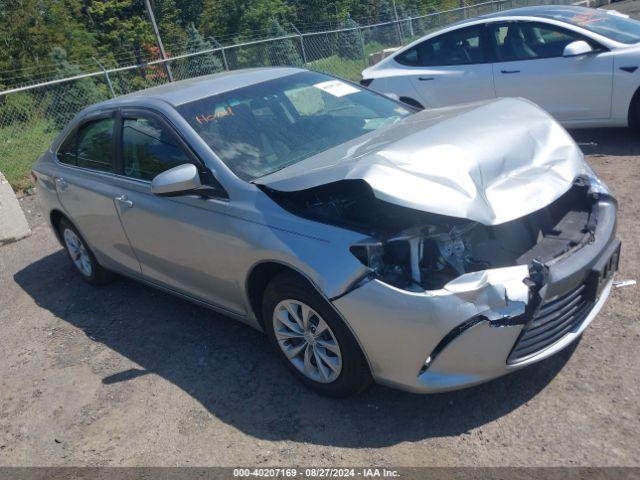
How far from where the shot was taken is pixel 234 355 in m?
4.17

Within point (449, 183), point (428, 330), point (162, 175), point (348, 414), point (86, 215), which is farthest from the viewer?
point (86, 215)

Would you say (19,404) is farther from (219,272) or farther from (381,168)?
(381,168)

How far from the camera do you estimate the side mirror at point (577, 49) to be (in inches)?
255

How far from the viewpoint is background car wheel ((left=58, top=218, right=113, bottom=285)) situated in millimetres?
5523

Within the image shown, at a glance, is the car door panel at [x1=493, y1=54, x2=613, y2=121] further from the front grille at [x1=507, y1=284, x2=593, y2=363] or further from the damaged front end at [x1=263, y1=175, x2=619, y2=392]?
the front grille at [x1=507, y1=284, x2=593, y2=363]

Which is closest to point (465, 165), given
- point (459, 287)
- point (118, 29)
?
point (459, 287)

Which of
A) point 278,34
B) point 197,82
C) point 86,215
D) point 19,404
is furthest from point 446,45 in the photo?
point 278,34

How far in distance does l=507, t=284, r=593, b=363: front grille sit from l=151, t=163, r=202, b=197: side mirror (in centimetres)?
204

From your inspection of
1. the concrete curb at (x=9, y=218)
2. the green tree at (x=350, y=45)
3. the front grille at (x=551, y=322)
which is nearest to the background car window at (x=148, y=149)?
the front grille at (x=551, y=322)

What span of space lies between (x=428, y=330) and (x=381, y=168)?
86 cm

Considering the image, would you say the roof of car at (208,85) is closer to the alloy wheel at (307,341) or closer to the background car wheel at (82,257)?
the background car wheel at (82,257)

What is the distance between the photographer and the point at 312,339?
340 centimetres

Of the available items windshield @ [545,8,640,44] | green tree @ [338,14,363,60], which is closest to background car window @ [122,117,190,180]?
windshield @ [545,8,640,44]

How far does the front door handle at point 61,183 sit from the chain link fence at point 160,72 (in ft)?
16.7
